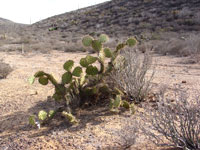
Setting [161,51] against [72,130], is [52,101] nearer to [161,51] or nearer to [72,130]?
[72,130]

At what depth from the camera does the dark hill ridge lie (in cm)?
1966

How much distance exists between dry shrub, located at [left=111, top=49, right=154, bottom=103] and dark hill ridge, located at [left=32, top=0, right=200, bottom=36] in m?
15.3

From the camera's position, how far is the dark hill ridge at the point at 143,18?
64.5 feet

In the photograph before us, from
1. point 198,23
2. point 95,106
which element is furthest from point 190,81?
point 198,23

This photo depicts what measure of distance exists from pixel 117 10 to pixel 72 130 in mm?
29104

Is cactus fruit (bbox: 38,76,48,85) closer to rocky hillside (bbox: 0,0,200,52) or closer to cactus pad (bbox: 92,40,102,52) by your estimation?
cactus pad (bbox: 92,40,102,52)

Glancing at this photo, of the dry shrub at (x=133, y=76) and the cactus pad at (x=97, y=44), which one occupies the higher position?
the cactus pad at (x=97, y=44)

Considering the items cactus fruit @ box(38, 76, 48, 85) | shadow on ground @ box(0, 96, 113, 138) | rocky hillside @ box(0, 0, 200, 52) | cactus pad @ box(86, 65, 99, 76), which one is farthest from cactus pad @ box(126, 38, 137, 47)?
rocky hillside @ box(0, 0, 200, 52)

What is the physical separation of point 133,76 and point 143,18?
2177 centimetres

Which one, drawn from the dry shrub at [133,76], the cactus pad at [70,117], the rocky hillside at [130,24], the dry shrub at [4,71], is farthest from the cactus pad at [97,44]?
the rocky hillside at [130,24]

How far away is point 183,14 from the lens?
70.4ft

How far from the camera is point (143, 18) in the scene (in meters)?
23.8

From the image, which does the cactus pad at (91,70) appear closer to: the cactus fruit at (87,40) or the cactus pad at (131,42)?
the cactus fruit at (87,40)

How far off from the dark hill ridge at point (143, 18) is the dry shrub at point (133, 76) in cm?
1531
